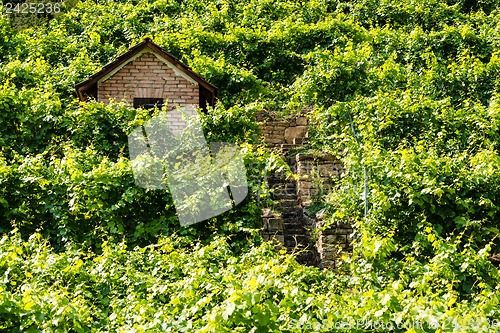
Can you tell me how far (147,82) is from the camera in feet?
50.2

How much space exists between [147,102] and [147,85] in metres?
0.35

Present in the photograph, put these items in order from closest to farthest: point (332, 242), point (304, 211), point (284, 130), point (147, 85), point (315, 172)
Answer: point (332, 242) < point (304, 211) < point (315, 172) < point (147, 85) < point (284, 130)

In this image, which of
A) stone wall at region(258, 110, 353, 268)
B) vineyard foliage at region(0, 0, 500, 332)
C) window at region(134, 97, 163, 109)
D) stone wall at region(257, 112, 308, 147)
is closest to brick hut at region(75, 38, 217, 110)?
window at region(134, 97, 163, 109)

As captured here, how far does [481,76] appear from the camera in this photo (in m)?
17.2

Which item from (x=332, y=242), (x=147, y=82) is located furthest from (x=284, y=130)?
(x=332, y=242)

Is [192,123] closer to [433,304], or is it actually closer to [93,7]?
[433,304]

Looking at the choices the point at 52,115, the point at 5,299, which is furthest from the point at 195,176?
the point at 5,299

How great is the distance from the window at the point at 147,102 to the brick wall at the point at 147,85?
7 cm

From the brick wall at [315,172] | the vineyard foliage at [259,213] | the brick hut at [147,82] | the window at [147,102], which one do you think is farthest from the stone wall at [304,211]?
the window at [147,102]

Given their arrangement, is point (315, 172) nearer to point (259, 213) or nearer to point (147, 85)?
point (259, 213)

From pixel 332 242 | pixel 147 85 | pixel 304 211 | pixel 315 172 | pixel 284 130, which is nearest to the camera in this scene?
pixel 332 242

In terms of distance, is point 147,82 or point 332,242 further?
point 147,82

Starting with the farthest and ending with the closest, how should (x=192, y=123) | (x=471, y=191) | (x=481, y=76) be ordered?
(x=481, y=76) → (x=192, y=123) → (x=471, y=191)

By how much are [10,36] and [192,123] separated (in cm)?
951
